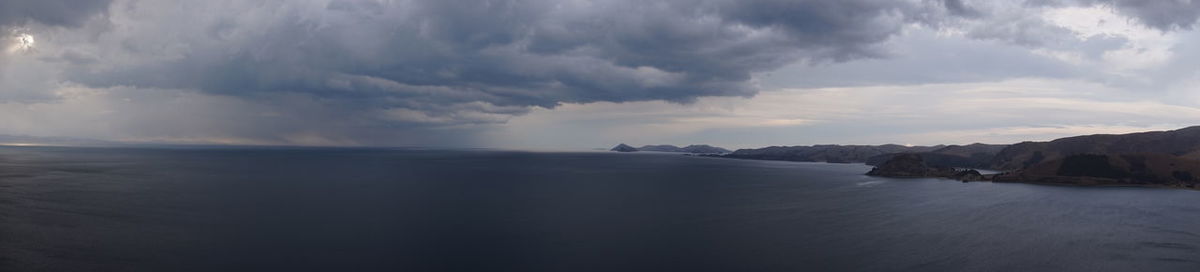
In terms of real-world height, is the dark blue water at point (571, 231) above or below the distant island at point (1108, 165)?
below

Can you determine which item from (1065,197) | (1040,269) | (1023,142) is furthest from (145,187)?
(1023,142)

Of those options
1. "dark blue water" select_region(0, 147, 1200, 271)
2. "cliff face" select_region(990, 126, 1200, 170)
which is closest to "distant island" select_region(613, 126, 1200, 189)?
"cliff face" select_region(990, 126, 1200, 170)

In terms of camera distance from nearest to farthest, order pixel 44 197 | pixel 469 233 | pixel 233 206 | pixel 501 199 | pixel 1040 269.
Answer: pixel 1040 269 < pixel 469 233 < pixel 233 206 < pixel 44 197 < pixel 501 199

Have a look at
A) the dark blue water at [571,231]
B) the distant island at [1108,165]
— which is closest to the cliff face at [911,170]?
the distant island at [1108,165]

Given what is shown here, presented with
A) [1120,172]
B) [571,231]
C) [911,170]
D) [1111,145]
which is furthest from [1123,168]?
[571,231]

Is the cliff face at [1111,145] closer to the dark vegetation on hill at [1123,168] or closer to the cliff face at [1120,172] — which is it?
the dark vegetation on hill at [1123,168]

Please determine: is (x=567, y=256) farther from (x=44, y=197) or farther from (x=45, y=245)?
(x=44, y=197)

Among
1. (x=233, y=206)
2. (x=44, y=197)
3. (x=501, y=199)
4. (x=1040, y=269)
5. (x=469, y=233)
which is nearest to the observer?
(x=1040, y=269)
